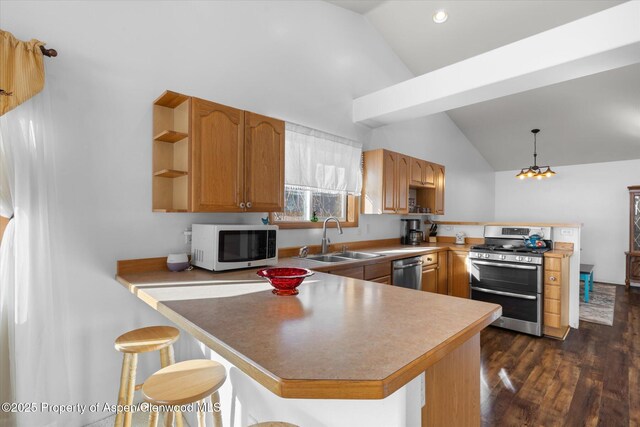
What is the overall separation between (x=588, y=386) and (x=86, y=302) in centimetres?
354

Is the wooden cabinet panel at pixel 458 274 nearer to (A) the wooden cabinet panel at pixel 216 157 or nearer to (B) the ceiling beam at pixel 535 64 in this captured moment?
(B) the ceiling beam at pixel 535 64

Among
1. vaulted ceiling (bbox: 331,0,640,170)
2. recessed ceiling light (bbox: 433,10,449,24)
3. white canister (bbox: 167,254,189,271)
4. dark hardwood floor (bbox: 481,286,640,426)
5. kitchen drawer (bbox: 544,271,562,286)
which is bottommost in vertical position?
dark hardwood floor (bbox: 481,286,640,426)

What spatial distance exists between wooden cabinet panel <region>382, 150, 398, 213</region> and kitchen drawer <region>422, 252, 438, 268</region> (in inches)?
25.8

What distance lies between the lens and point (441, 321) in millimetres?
1214

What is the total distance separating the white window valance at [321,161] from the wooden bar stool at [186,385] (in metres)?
2.01

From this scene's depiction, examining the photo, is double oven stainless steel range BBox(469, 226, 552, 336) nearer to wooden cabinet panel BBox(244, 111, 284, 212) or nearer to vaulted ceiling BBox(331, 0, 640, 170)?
vaulted ceiling BBox(331, 0, 640, 170)

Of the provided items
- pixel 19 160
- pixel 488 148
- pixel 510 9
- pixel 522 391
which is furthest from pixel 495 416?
pixel 488 148

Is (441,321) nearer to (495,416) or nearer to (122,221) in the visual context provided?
(495,416)

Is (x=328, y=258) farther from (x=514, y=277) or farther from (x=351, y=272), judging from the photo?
(x=514, y=277)

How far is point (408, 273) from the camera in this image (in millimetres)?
3531

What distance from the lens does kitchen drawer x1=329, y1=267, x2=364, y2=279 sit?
8.80 ft

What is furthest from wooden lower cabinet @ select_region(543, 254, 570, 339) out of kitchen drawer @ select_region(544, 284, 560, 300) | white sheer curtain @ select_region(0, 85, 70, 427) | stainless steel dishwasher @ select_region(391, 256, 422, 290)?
white sheer curtain @ select_region(0, 85, 70, 427)

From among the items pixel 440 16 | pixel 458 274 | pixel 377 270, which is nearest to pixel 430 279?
pixel 458 274

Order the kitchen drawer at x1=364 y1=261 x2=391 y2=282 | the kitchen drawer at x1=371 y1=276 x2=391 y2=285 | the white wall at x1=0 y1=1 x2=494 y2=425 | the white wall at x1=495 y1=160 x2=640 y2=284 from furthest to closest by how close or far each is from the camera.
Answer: the white wall at x1=495 y1=160 x2=640 y2=284, the kitchen drawer at x1=371 y1=276 x2=391 y2=285, the kitchen drawer at x1=364 y1=261 x2=391 y2=282, the white wall at x1=0 y1=1 x2=494 y2=425
